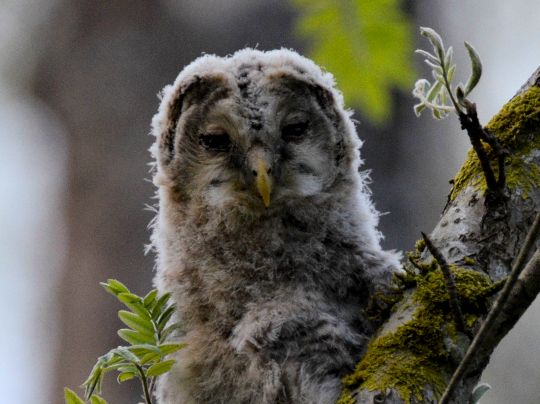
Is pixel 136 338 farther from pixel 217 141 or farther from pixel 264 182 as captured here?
pixel 217 141

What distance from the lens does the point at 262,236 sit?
7.55 feet

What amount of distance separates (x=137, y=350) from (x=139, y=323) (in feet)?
0.23

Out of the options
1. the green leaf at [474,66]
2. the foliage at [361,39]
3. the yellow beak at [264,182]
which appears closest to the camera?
the foliage at [361,39]

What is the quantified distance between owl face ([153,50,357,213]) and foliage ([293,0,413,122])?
1116mm

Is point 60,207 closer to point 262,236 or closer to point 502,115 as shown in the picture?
point 262,236

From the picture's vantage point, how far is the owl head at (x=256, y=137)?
2.37 m

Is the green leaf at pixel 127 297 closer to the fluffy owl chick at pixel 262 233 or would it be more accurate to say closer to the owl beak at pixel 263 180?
the fluffy owl chick at pixel 262 233

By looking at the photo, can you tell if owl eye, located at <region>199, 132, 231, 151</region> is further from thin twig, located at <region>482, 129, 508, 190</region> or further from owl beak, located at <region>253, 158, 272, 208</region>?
thin twig, located at <region>482, 129, 508, 190</region>

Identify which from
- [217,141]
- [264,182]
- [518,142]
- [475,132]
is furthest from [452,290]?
[217,141]

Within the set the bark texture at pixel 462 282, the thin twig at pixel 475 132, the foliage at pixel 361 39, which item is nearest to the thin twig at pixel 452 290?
the bark texture at pixel 462 282

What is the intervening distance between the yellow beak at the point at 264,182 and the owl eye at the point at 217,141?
0.18 meters

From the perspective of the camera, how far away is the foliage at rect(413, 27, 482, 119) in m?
1.51

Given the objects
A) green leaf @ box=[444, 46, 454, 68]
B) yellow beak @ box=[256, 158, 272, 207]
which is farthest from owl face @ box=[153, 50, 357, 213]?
green leaf @ box=[444, 46, 454, 68]

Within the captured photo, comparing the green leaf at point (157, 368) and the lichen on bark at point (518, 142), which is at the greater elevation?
the lichen on bark at point (518, 142)
